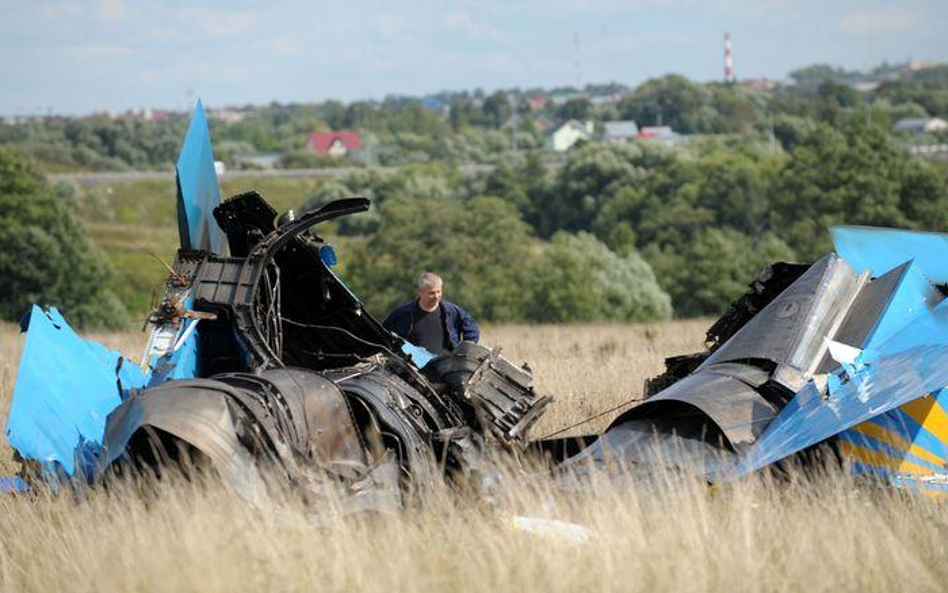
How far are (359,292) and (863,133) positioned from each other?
1003 inches

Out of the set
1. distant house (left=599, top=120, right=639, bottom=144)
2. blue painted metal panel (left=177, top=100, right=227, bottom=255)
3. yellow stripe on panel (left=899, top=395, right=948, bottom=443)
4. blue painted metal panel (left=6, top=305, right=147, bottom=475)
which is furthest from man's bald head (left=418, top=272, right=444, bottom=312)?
distant house (left=599, top=120, right=639, bottom=144)

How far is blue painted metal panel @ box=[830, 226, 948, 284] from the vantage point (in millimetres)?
10172

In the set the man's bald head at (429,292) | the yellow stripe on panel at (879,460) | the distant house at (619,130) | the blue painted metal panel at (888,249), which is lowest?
the distant house at (619,130)

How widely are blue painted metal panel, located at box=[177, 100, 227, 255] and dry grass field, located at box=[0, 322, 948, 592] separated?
2546 millimetres

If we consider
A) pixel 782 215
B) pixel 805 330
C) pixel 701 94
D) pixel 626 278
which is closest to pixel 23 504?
pixel 805 330

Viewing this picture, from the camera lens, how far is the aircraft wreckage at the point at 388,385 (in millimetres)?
7289

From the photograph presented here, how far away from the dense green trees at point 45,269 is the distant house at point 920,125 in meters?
102

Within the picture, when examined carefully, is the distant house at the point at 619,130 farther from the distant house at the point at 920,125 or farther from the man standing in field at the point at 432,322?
the man standing in field at the point at 432,322

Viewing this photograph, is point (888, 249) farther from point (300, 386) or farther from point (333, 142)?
point (333, 142)

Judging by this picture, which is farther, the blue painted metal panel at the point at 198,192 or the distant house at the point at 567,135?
the distant house at the point at 567,135

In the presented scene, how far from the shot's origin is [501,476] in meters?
7.45

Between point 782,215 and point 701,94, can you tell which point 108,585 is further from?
point 701,94

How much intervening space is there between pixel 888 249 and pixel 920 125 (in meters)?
139

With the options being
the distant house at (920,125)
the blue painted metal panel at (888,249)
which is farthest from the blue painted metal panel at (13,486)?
the distant house at (920,125)
